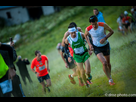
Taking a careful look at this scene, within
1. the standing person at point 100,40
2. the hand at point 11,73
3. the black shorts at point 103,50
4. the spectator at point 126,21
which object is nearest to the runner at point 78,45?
the standing person at point 100,40

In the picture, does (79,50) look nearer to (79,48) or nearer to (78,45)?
(79,48)

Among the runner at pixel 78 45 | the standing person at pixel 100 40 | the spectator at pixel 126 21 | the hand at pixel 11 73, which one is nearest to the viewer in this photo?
the standing person at pixel 100 40

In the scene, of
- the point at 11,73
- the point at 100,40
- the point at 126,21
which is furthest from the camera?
the point at 126,21

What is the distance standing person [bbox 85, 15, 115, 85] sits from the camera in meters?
4.48

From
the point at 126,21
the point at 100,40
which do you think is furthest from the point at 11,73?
the point at 126,21

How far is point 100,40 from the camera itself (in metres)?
→ 4.57

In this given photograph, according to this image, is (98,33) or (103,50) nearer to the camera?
(98,33)

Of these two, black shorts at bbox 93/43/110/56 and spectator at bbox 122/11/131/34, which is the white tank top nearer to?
black shorts at bbox 93/43/110/56

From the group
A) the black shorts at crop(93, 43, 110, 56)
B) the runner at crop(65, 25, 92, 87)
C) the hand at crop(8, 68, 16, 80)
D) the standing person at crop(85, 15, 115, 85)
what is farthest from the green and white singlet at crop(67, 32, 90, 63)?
the hand at crop(8, 68, 16, 80)

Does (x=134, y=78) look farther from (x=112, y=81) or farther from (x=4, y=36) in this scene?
(x=4, y=36)

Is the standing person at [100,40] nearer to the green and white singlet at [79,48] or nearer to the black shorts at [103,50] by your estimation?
the black shorts at [103,50]

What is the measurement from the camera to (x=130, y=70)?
15.8 ft

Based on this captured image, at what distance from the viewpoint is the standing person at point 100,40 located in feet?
14.7

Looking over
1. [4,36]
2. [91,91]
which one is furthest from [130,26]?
[4,36]
